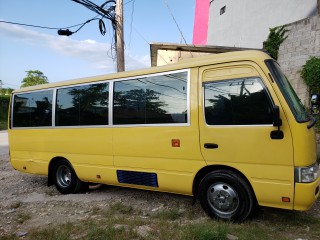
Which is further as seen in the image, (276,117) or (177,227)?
(177,227)

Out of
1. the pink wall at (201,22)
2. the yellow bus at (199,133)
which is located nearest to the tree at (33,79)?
the pink wall at (201,22)

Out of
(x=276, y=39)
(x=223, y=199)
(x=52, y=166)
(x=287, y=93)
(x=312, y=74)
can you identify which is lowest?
(x=223, y=199)

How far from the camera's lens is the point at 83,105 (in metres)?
6.09

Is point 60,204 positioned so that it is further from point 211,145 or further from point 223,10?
point 223,10

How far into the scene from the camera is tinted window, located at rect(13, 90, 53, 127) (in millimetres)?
6715

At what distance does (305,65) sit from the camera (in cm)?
1125

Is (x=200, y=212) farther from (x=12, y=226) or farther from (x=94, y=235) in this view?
(x=12, y=226)

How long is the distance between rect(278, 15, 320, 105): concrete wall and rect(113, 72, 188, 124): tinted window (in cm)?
784

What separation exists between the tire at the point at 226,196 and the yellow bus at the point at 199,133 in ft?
0.05

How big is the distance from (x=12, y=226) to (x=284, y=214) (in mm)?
4240

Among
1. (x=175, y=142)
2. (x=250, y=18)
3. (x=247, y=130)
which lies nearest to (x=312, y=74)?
(x=247, y=130)

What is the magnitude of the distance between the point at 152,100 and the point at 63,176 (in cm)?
296

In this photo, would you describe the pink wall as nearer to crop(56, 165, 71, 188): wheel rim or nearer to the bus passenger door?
crop(56, 165, 71, 188): wheel rim

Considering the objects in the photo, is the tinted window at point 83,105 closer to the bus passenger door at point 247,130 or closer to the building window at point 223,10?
the bus passenger door at point 247,130
